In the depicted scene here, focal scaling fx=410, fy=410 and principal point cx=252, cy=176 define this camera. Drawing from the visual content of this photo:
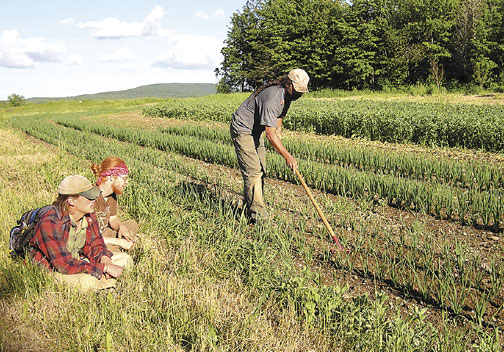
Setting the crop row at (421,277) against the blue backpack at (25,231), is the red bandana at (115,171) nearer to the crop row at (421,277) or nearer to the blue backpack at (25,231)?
the blue backpack at (25,231)

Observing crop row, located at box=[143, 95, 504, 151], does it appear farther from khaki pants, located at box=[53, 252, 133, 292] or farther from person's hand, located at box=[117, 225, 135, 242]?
khaki pants, located at box=[53, 252, 133, 292]

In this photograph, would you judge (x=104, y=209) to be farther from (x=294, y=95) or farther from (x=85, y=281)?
(x=294, y=95)

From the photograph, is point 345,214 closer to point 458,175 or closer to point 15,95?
point 458,175

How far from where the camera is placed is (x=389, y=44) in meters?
37.0

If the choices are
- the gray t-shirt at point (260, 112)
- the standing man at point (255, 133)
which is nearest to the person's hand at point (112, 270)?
the standing man at point (255, 133)

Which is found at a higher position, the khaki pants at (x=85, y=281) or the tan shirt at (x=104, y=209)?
the tan shirt at (x=104, y=209)

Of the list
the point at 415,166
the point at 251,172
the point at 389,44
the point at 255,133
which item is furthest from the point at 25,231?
the point at 389,44

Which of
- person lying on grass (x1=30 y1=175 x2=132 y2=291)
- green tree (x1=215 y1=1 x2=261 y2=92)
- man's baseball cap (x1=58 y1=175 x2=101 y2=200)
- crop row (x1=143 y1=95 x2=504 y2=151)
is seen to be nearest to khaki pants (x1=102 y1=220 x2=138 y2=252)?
person lying on grass (x1=30 y1=175 x2=132 y2=291)

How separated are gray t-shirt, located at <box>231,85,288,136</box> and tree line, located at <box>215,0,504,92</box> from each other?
28488 mm

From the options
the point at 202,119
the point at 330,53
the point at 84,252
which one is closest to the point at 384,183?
the point at 84,252

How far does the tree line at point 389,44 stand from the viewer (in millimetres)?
31125

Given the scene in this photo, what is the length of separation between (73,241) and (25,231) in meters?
0.37

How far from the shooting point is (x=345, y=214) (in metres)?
5.33

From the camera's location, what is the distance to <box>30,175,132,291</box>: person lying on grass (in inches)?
125
